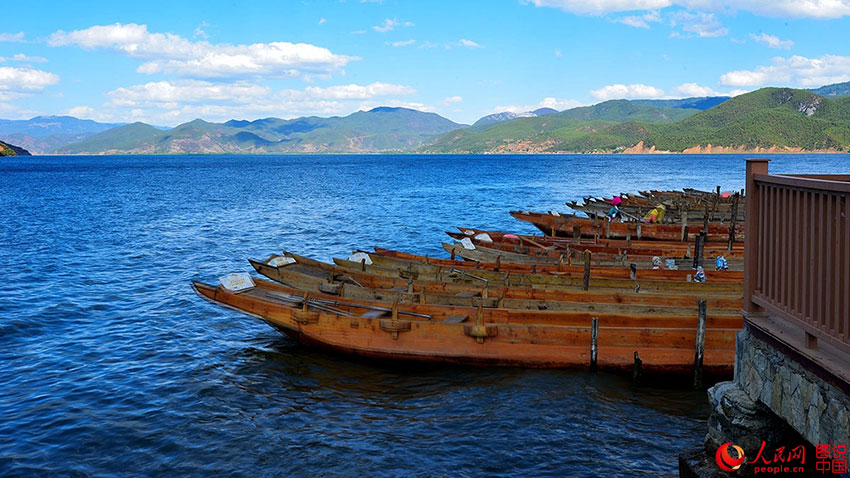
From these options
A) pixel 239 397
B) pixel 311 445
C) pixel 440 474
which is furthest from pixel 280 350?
pixel 440 474

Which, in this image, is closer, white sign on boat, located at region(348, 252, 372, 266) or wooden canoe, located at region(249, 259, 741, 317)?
wooden canoe, located at region(249, 259, 741, 317)

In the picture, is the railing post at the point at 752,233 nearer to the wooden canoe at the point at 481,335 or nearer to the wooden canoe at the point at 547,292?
the wooden canoe at the point at 481,335

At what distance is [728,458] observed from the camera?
8344mm

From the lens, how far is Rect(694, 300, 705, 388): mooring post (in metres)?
13.6

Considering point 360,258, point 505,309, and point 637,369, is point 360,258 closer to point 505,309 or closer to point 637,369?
point 505,309

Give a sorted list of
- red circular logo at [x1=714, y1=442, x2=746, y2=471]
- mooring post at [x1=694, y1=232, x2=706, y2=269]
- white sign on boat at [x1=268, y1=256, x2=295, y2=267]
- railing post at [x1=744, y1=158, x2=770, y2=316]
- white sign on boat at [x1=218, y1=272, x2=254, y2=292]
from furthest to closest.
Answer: mooring post at [x1=694, y1=232, x2=706, y2=269], white sign on boat at [x1=268, y1=256, x2=295, y2=267], white sign on boat at [x1=218, y1=272, x2=254, y2=292], red circular logo at [x1=714, y1=442, x2=746, y2=471], railing post at [x1=744, y1=158, x2=770, y2=316]

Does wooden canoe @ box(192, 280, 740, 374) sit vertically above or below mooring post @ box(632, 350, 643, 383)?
above

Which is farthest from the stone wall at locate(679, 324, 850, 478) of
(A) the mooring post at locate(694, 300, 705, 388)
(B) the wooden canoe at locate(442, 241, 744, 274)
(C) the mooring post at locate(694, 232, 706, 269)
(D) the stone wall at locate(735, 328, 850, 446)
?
(C) the mooring post at locate(694, 232, 706, 269)

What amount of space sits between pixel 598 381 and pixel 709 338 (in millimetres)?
2528

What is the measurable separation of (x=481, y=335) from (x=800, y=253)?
824 cm

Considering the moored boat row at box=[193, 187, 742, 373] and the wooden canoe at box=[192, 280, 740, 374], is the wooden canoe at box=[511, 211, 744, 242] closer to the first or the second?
the moored boat row at box=[193, 187, 742, 373]

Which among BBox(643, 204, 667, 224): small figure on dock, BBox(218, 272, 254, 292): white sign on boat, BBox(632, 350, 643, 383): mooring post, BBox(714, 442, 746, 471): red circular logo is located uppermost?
BBox(643, 204, 667, 224): small figure on dock

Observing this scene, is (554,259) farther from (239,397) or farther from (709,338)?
(239,397)

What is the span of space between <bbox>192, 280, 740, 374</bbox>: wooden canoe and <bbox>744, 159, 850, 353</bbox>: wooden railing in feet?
20.4
